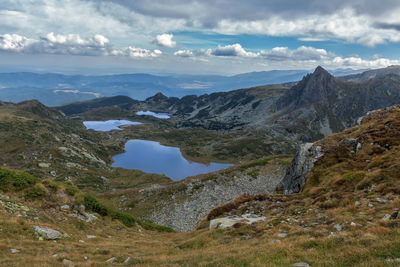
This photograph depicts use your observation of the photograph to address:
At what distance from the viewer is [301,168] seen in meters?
37.9

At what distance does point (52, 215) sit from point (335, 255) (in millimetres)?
23755

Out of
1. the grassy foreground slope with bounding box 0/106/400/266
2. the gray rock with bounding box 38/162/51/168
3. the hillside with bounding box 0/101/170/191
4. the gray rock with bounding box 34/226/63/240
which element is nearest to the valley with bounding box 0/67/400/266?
the grassy foreground slope with bounding box 0/106/400/266

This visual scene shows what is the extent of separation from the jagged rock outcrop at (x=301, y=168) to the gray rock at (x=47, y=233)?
3130 centimetres

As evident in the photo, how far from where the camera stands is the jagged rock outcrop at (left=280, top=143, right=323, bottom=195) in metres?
35.6

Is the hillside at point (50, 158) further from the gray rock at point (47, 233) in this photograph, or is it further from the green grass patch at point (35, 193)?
the gray rock at point (47, 233)

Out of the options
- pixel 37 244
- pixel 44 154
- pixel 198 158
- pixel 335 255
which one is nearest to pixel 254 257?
pixel 335 255

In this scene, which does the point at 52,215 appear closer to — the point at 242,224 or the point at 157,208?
the point at 242,224

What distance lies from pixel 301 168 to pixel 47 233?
35.5 meters

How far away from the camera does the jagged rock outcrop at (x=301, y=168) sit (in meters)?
35.6

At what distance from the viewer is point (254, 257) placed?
38.2 ft

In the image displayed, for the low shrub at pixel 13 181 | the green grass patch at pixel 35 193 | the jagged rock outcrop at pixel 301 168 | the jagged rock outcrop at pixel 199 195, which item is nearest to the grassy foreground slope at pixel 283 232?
the green grass patch at pixel 35 193

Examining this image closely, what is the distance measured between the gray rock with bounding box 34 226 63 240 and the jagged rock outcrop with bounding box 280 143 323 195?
1232 inches

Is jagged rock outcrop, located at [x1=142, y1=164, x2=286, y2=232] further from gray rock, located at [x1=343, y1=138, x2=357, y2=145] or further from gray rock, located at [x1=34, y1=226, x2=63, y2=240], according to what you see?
gray rock, located at [x1=34, y1=226, x2=63, y2=240]

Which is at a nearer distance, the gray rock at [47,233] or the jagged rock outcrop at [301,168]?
the gray rock at [47,233]
